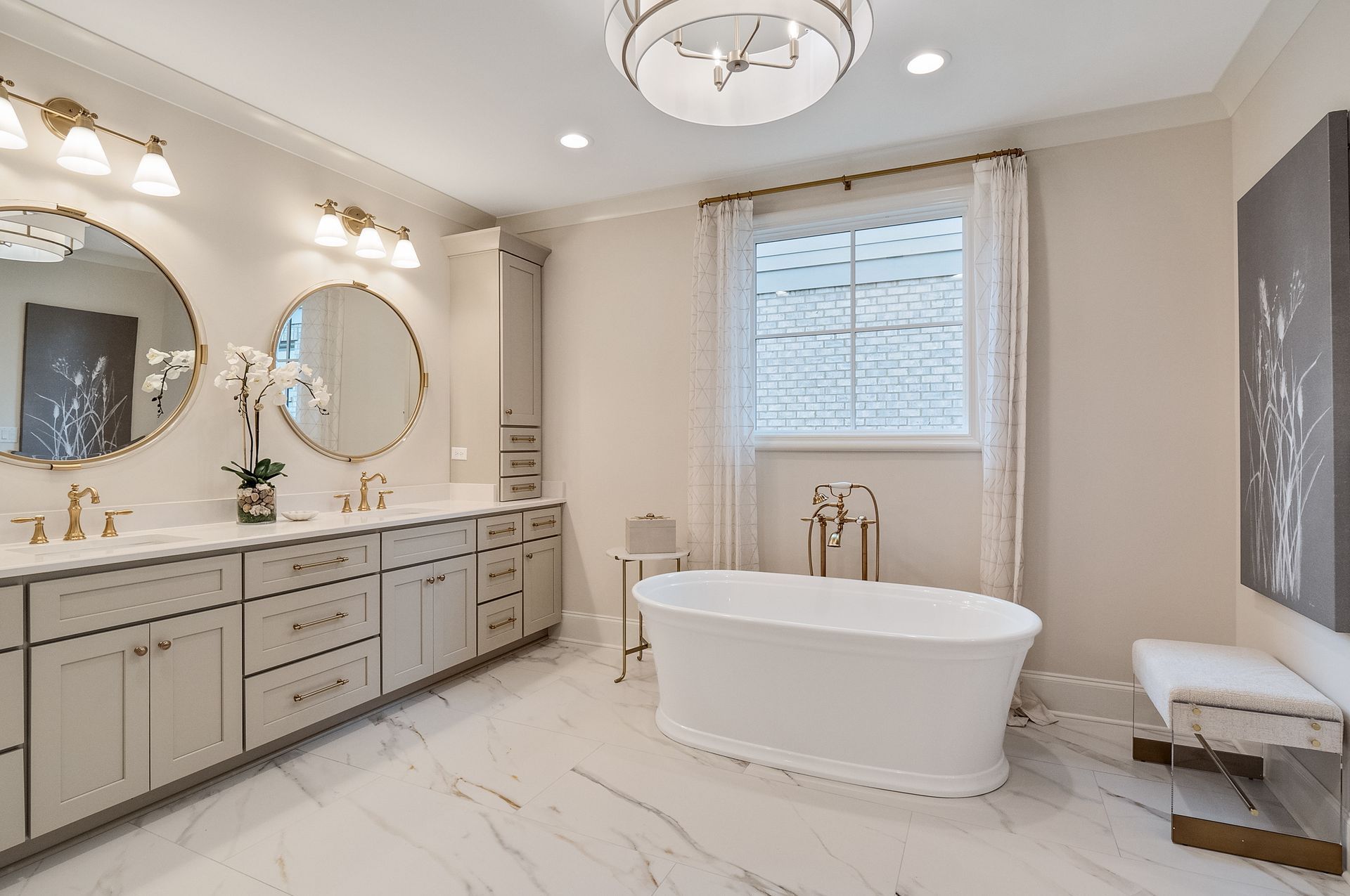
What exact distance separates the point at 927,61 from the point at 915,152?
2.47 ft

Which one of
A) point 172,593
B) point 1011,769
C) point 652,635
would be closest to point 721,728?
point 652,635

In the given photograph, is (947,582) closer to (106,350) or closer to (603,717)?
(603,717)

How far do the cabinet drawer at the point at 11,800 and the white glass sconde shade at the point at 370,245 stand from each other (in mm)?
2362

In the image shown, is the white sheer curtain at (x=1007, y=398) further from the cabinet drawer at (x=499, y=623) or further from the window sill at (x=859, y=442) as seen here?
the cabinet drawer at (x=499, y=623)

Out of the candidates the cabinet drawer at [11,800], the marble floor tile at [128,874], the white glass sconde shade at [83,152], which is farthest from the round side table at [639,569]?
the white glass sconde shade at [83,152]

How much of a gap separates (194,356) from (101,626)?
3.90 ft

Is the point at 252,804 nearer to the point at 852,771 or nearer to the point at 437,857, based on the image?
the point at 437,857

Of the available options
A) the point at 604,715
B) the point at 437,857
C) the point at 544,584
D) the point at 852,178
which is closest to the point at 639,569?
Result: the point at 544,584

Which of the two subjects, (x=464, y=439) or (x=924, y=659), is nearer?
(x=924, y=659)

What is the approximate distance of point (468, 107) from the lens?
2832mm

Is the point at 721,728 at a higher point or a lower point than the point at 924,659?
lower

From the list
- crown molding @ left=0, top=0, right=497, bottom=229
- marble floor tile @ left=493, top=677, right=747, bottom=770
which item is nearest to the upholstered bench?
marble floor tile @ left=493, top=677, right=747, bottom=770

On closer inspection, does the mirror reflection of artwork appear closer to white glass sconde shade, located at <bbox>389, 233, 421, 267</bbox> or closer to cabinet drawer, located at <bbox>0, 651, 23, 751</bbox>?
cabinet drawer, located at <bbox>0, 651, 23, 751</bbox>

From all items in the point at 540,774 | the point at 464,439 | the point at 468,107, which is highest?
the point at 468,107
